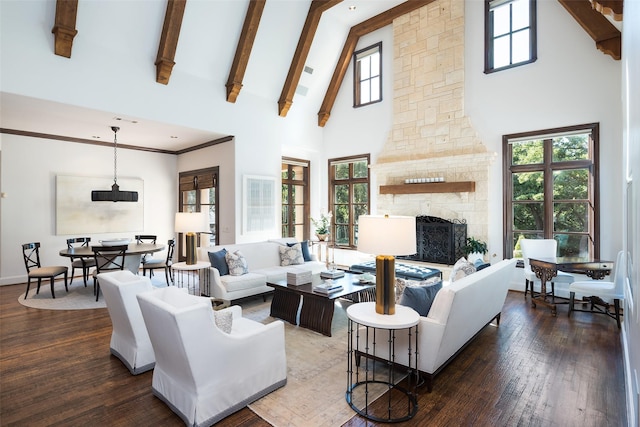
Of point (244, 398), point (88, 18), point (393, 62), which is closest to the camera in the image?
point (244, 398)

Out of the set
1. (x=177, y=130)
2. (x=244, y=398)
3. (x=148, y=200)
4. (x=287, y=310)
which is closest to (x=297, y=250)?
(x=287, y=310)

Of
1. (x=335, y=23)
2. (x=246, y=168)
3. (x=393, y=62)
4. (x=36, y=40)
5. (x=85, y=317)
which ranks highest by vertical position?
(x=335, y=23)

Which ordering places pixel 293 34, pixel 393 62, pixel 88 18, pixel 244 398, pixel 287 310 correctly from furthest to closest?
pixel 393 62 < pixel 293 34 < pixel 88 18 < pixel 287 310 < pixel 244 398

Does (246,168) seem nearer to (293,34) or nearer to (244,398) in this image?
(293,34)

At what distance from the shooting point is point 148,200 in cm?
826

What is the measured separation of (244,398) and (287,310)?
194 centimetres

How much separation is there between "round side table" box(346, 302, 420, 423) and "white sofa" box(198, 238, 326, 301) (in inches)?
80.8

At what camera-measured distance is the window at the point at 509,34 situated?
589 cm

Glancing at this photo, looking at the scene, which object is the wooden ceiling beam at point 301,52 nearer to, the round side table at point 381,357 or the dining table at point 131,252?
the dining table at point 131,252

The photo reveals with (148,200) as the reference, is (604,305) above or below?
below

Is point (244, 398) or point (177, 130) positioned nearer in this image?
point (244, 398)

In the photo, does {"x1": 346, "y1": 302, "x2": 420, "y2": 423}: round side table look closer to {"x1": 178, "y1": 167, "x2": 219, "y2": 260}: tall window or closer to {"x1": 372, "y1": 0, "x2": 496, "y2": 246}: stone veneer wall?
{"x1": 372, "y1": 0, "x2": 496, "y2": 246}: stone veneer wall

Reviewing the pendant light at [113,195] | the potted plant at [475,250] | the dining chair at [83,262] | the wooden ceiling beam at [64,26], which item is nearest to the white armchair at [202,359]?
the dining chair at [83,262]

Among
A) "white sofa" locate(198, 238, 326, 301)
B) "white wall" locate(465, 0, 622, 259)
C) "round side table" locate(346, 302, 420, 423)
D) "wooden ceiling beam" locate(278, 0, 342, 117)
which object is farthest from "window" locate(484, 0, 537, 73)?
"round side table" locate(346, 302, 420, 423)
